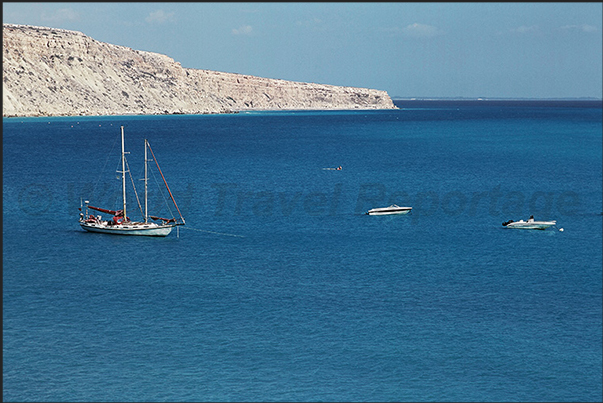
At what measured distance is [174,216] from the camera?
226 feet

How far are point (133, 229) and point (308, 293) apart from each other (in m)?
21.7

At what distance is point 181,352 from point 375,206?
136 ft

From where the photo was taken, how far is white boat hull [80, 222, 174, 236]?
198 feet

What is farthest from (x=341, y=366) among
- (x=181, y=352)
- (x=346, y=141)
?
(x=346, y=141)

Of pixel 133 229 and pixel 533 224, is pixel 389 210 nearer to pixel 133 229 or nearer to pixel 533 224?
pixel 533 224

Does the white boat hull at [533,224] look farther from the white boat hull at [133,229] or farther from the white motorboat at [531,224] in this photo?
the white boat hull at [133,229]

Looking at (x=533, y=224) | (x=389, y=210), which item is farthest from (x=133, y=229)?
(x=533, y=224)

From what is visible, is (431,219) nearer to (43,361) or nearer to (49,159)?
(43,361)

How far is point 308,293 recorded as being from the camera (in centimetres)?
4462

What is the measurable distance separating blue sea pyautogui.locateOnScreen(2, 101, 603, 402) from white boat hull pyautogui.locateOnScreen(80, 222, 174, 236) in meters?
0.91

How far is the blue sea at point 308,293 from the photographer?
33.2m

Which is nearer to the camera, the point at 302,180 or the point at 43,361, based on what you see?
the point at 43,361

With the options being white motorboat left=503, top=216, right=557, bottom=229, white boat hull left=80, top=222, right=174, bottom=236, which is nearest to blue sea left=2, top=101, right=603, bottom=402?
white boat hull left=80, top=222, right=174, bottom=236

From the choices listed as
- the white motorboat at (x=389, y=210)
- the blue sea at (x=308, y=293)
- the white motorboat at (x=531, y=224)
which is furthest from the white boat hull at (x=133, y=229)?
the white motorboat at (x=531, y=224)
